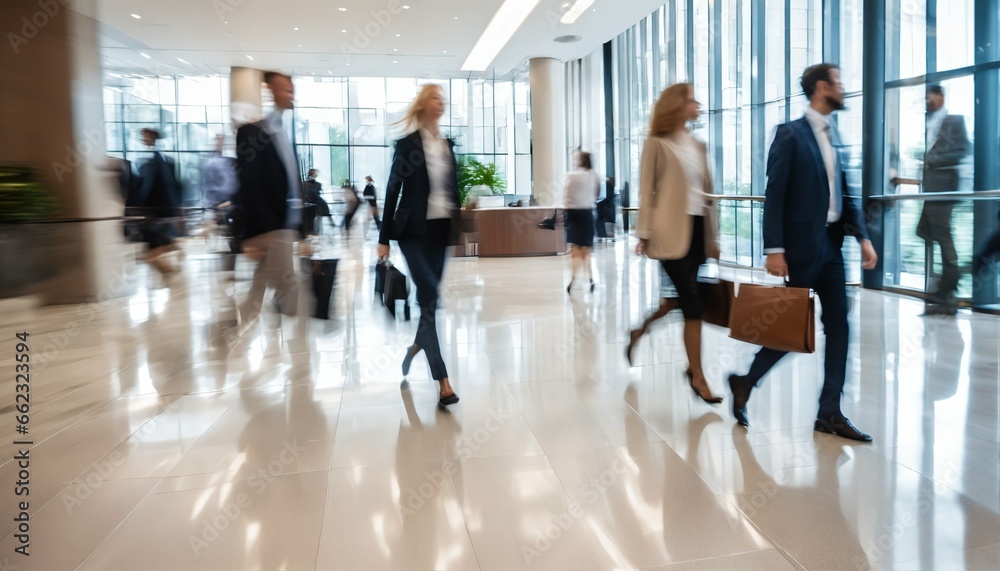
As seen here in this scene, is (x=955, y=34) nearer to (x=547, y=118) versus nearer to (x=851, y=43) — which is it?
(x=851, y=43)

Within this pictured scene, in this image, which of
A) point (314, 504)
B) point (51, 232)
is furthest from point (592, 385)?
point (51, 232)

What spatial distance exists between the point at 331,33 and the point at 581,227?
10.7m

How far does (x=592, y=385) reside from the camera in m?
3.88

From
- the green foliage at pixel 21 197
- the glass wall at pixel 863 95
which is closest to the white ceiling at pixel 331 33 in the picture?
the glass wall at pixel 863 95

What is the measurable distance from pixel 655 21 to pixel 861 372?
12.3 metres

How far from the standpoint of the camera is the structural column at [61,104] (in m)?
6.86

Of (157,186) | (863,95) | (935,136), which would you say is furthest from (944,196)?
(157,186)

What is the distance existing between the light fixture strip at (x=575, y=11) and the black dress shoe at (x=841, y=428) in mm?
12161

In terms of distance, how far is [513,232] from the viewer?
12.6 meters

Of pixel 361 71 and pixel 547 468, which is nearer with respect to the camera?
pixel 547 468

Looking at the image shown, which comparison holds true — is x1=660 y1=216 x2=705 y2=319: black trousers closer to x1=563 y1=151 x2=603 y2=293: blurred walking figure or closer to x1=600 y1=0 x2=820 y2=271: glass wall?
x1=563 y1=151 x2=603 y2=293: blurred walking figure

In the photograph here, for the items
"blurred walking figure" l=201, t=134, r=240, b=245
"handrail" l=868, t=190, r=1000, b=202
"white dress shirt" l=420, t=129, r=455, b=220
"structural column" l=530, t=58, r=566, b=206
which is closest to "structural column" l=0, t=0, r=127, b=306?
"blurred walking figure" l=201, t=134, r=240, b=245

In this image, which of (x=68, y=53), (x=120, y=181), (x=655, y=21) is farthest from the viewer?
(x=655, y=21)

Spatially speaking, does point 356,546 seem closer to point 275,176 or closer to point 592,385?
point 592,385
